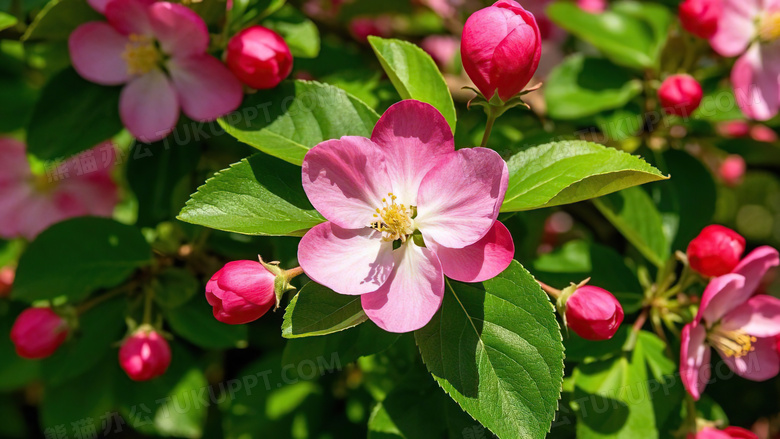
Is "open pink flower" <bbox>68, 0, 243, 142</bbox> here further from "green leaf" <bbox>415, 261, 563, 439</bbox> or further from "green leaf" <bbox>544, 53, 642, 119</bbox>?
"green leaf" <bbox>544, 53, 642, 119</bbox>

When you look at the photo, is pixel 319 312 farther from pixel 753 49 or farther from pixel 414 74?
pixel 753 49

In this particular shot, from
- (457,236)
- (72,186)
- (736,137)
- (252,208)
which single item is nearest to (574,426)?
(457,236)

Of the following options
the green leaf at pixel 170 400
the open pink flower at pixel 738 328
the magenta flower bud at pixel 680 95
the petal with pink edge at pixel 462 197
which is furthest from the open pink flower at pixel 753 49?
the green leaf at pixel 170 400

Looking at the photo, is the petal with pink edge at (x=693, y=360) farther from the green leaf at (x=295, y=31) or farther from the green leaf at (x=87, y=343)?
the green leaf at (x=87, y=343)

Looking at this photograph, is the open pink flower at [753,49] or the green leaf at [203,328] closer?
the green leaf at [203,328]

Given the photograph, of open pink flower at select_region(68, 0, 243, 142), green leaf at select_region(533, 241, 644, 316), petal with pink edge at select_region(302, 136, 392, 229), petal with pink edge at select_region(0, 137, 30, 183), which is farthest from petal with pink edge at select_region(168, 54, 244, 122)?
petal with pink edge at select_region(0, 137, 30, 183)

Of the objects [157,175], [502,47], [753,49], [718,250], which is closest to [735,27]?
[753,49]


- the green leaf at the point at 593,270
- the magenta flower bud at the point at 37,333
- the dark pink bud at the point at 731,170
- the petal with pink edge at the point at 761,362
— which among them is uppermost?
the green leaf at the point at 593,270
